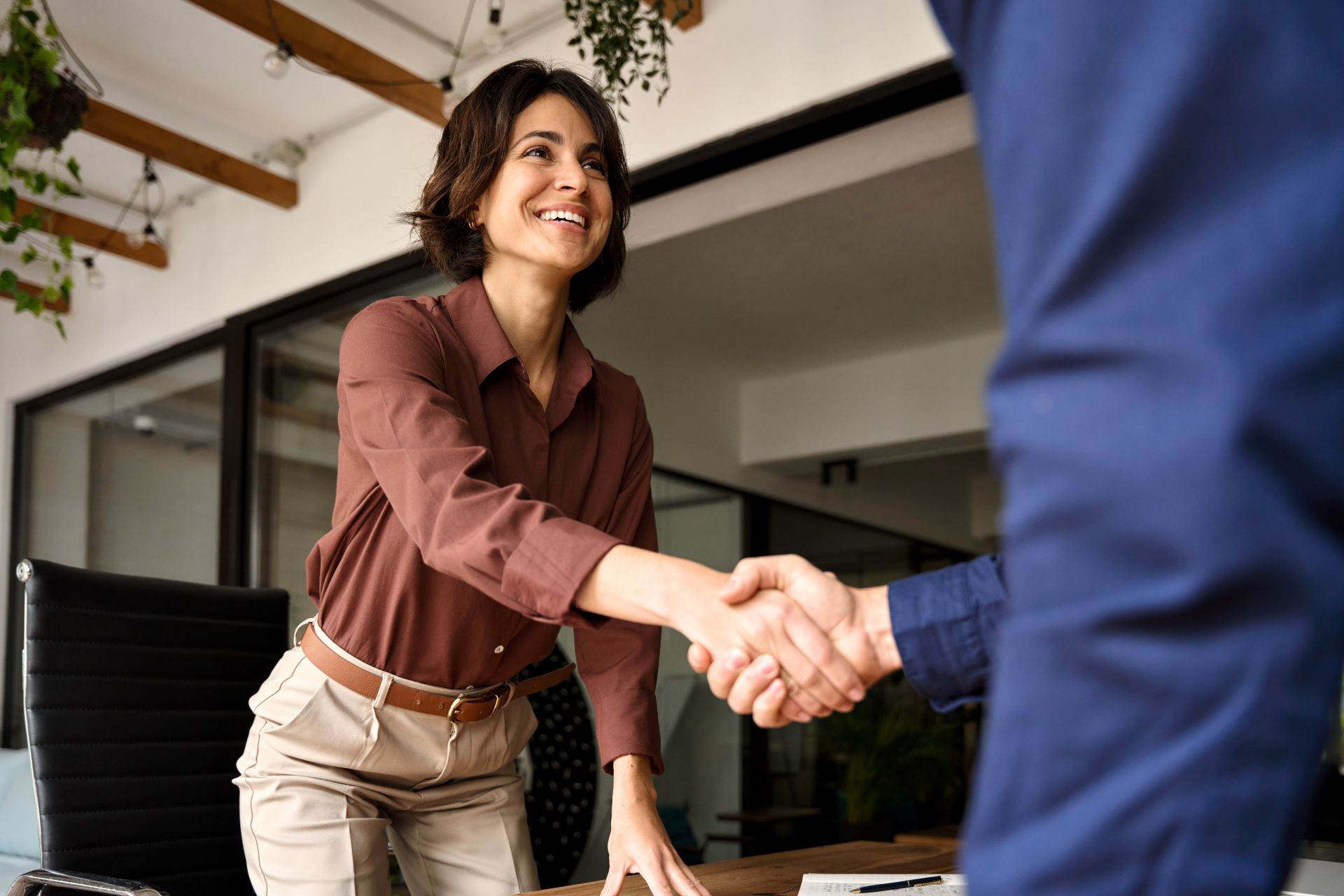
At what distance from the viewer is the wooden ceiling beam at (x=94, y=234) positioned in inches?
176

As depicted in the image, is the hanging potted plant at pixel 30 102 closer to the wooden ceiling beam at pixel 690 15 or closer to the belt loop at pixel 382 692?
the wooden ceiling beam at pixel 690 15

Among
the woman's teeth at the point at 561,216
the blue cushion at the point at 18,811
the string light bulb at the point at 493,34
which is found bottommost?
the blue cushion at the point at 18,811

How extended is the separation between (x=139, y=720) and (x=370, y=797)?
1.63 feet

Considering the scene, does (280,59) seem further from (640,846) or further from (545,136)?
(640,846)

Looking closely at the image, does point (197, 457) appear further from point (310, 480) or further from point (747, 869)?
point (747, 869)

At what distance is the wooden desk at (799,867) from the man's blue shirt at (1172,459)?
2.60ft

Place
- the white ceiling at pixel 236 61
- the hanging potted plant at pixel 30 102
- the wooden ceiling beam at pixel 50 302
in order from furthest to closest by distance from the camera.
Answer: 1. the wooden ceiling beam at pixel 50 302
2. the white ceiling at pixel 236 61
3. the hanging potted plant at pixel 30 102

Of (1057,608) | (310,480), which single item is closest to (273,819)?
(1057,608)

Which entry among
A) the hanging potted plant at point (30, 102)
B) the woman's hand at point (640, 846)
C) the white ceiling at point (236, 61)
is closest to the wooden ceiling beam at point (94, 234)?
the white ceiling at point (236, 61)

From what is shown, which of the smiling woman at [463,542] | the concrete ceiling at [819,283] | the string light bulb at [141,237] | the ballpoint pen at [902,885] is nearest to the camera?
the ballpoint pen at [902,885]

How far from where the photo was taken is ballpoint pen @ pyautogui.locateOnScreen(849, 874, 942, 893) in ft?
3.50

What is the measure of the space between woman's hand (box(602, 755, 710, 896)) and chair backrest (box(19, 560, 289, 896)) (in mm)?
706

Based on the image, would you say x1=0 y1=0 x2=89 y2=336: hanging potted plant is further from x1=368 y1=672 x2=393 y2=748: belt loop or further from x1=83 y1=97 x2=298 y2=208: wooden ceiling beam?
x1=368 y1=672 x2=393 y2=748: belt loop

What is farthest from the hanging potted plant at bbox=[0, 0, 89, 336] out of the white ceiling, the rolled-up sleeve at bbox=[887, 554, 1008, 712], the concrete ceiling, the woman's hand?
the rolled-up sleeve at bbox=[887, 554, 1008, 712]
